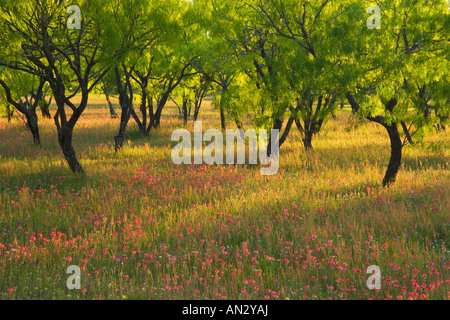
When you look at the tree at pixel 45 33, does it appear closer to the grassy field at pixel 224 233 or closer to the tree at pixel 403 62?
the grassy field at pixel 224 233

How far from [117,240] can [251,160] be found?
8.11m

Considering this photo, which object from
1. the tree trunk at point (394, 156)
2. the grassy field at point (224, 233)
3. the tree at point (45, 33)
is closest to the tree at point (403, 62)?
the tree trunk at point (394, 156)

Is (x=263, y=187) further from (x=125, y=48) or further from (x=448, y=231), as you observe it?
(x=125, y=48)

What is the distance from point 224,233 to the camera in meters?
6.91

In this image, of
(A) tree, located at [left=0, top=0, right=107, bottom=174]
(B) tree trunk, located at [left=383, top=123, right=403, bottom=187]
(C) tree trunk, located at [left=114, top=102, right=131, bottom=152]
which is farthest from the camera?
(C) tree trunk, located at [left=114, top=102, right=131, bottom=152]

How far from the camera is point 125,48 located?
10875mm

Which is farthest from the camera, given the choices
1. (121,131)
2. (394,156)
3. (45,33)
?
(121,131)

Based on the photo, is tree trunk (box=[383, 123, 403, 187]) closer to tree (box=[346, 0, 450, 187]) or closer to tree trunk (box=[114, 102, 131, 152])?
tree (box=[346, 0, 450, 187])

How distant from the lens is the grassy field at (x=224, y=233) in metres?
5.05

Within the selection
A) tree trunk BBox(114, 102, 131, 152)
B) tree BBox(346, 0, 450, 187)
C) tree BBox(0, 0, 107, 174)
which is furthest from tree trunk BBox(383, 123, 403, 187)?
tree trunk BBox(114, 102, 131, 152)

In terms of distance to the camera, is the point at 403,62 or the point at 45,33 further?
the point at 45,33

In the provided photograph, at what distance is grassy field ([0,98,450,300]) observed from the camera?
16.6 ft

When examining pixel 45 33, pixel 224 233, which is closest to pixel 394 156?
pixel 224 233

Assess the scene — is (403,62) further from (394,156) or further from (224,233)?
(224,233)
